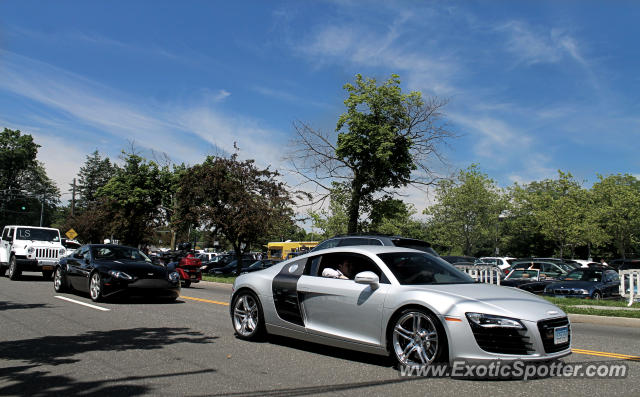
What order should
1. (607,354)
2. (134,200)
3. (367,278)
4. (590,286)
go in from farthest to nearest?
(134,200) → (590,286) → (607,354) → (367,278)

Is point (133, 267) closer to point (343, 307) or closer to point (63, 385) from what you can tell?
point (63, 385)

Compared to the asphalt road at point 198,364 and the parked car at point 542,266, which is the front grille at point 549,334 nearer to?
the asphalt road at point 198,364

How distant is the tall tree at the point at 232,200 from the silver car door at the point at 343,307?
2032 centimetres

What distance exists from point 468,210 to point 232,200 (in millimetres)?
33049

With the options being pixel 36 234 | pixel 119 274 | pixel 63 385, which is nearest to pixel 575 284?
pixel 119 274

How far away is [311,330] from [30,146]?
82.9 m

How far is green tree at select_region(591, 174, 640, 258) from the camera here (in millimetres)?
48906

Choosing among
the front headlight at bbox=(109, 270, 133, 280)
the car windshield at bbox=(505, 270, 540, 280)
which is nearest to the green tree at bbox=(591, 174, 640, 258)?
the car windshield at bbox=(505, 270, 540, 280)

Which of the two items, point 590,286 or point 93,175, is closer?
point 590,286

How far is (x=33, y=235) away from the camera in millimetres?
20016

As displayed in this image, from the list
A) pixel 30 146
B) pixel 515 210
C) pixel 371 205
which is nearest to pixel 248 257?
pixel 371 205

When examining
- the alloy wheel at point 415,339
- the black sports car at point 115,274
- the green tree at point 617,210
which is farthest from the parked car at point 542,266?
the green tree at point 617,210

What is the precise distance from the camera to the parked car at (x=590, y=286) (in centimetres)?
1592

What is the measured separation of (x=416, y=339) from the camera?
536cm
